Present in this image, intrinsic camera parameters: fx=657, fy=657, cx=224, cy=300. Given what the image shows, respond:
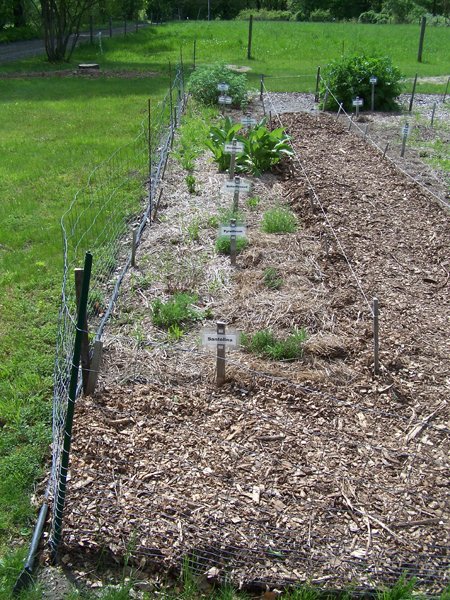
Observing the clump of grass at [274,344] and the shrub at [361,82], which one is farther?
the shrub at [361,82]

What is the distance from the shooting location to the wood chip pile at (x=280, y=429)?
300 centimetres

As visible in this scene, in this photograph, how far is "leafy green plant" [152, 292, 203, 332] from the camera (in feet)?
15.9

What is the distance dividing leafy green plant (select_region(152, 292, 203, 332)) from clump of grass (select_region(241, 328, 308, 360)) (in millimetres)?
519

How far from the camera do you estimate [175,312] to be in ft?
15.9

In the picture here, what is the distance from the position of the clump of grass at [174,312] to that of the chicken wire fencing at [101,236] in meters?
0.38

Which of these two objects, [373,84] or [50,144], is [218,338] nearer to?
[50,144]

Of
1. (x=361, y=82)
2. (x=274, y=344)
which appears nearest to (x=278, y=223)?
(x=274, y=344)

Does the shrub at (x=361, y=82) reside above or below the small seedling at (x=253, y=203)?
above

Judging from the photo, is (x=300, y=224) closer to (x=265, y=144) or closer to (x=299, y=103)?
(x=265, y=144)

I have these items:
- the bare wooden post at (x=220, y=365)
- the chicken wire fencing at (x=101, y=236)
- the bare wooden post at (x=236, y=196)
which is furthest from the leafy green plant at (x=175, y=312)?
the bare wooden post at (x=236, y=196)

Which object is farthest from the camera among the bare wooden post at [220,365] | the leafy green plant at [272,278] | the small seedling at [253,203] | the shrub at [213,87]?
the shrub at [213,87]

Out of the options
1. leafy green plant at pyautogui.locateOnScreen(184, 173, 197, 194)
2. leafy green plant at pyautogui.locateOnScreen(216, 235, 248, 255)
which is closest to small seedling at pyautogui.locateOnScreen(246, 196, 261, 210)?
leafy green plant at pyautogui.locateOnScreen(184, 173, 197, 194)

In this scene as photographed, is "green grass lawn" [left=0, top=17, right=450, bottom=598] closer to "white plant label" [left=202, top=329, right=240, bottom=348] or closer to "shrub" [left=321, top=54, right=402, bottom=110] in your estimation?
"white plant label" [left=202, top=329, right=240, bottom=348]

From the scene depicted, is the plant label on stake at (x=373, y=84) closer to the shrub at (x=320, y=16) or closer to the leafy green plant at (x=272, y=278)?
the leafy green plant at (x=272, y=278)
